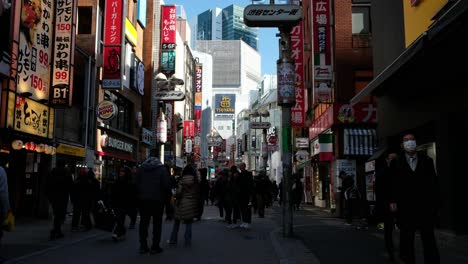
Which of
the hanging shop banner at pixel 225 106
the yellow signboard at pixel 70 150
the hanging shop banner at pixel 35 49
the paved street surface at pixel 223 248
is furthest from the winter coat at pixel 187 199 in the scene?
the hanging shop banner at pixel 225 106

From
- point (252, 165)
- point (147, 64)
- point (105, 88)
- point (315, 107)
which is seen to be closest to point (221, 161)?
point (252, 165)

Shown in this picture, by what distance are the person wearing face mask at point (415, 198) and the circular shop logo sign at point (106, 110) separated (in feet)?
59.1

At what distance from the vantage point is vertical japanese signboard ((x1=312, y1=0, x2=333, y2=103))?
77.0 feet

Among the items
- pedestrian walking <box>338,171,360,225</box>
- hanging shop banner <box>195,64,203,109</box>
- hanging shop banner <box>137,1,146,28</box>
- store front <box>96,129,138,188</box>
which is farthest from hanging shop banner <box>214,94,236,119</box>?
pedestrian walking <box>338,171,360,225</box>

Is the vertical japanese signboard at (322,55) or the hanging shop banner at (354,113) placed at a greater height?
the vertical japanese signboard at (322,55)

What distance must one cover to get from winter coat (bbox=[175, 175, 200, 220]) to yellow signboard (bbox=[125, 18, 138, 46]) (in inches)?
850

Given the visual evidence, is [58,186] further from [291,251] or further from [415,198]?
[415,198]

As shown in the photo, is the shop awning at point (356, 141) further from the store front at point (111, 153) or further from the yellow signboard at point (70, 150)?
the yellow signboard at point (70, 150)

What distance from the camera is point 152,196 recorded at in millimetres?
9227

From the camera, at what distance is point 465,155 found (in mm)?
11617

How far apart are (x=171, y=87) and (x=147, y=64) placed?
939 centimetres

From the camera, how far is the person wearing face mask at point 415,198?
654 centimetres

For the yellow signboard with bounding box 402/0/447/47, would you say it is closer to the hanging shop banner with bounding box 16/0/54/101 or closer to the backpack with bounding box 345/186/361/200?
the backpack with bounding box 345/186/361/200

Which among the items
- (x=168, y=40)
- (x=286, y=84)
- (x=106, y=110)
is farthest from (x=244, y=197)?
(x=168, y=40)
